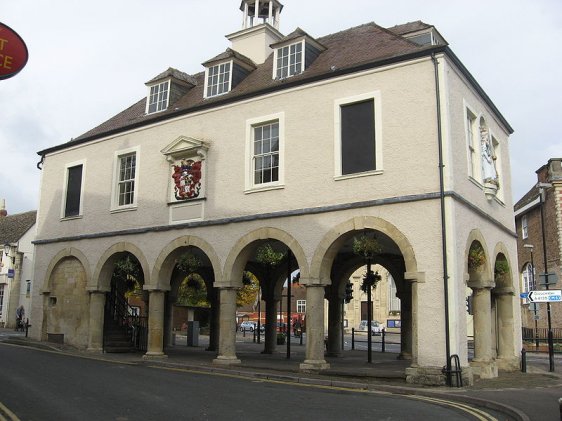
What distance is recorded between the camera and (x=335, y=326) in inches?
Result: 926

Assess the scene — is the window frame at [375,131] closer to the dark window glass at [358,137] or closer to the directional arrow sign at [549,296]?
the dark window glass at [358,137]

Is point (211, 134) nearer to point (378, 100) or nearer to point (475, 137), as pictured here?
point (378, 100)

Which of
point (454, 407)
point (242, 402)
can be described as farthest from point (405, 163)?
point (242, 402)

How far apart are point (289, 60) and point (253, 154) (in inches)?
129

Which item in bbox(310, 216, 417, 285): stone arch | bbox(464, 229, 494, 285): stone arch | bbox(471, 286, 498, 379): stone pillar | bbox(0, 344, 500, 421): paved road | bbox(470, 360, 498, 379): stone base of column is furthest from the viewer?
bbox(464, 229, 494, 285): stone arch

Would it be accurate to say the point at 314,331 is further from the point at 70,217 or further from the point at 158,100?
the point at 70,217

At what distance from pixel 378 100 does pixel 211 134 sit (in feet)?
19.8

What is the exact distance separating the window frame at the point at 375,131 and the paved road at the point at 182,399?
18.6ft

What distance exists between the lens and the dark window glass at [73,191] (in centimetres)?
2347

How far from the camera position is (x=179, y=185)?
1972cm

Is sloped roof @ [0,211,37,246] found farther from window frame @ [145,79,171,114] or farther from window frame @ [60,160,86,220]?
window frame @ [145,79,171,114]

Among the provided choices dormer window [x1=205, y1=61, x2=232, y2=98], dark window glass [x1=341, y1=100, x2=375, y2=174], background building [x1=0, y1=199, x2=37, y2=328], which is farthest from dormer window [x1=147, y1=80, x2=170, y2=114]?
background building [x1=0, y1=199, x2=37, y2=328]

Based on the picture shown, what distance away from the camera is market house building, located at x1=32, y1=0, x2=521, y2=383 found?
14.9m

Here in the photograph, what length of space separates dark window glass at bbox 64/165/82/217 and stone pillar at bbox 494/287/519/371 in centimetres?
1568
